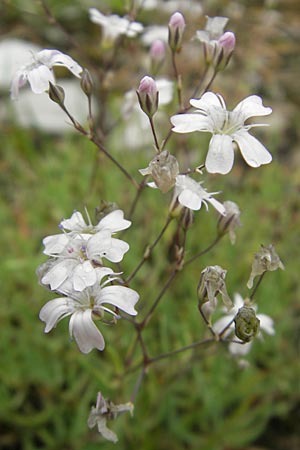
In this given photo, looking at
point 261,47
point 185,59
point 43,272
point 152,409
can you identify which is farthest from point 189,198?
point 261,47

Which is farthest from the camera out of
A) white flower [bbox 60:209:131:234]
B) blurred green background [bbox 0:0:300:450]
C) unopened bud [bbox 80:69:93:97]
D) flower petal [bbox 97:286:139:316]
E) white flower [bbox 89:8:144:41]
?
blurred green background [bbox 0:0:300:450]

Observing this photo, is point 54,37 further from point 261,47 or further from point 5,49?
point 261,47

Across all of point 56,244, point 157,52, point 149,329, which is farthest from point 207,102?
point 149,329

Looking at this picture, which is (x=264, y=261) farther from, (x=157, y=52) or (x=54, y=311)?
(x=157, y=52)

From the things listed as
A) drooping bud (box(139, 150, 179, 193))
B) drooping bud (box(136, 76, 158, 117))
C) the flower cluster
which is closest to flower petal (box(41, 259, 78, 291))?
the flower cluster

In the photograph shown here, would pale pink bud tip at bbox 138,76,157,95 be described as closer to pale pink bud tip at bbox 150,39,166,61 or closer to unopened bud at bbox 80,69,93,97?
unopened bud at bbox 80,69,93,97

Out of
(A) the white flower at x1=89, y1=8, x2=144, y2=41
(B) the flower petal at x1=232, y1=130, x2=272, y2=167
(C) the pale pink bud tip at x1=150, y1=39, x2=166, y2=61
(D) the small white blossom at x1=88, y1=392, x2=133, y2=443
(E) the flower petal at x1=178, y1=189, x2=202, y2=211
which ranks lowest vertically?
(D) the small white blossom at x1=88, y1=392, x2=133, y2=443

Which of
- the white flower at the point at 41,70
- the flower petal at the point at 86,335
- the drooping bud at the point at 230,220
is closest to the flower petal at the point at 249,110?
the drooping bud at the point at 230,220

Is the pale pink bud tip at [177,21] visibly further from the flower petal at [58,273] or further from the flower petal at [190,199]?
the flower petal at [58,273]
